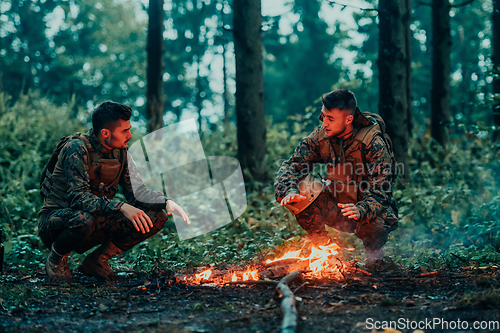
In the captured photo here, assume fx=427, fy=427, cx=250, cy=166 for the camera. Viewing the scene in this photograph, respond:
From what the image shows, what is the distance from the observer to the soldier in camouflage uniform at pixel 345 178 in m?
4.28

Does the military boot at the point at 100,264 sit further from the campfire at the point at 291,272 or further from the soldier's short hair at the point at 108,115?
the soldier's short hair at the point at 108,115

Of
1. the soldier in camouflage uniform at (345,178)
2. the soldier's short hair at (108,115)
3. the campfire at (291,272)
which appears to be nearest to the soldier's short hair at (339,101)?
the soldier in camouflage uniform at (345,178)

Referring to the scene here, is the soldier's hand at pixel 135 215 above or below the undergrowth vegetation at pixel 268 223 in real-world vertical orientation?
above

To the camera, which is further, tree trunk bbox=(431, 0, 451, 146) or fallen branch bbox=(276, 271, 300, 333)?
tree trunk bbox=(431, 0, 451, 146)

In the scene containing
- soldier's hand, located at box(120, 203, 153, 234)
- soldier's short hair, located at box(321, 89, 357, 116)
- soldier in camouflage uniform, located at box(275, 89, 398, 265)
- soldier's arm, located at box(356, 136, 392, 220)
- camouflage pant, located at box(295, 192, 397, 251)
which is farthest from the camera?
camouflage pant, located at box(295, 192, 397, 251)

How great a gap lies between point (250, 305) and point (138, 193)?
1864mm

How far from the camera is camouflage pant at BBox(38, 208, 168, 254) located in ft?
13.2

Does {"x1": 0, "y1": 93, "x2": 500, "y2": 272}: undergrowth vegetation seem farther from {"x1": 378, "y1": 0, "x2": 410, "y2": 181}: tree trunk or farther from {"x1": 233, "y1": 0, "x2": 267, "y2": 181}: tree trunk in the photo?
{"x1": 378, "y1": 0, "x2": 410, "y2": 181}: tree trunk

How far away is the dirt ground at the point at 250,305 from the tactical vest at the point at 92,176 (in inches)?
34.6

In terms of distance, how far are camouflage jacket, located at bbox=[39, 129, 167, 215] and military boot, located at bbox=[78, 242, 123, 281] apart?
20.0 inches

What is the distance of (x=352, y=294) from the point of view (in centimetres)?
359

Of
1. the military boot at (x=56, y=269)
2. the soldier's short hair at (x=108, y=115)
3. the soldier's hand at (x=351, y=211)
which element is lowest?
the military boot at (x=56, y=269)

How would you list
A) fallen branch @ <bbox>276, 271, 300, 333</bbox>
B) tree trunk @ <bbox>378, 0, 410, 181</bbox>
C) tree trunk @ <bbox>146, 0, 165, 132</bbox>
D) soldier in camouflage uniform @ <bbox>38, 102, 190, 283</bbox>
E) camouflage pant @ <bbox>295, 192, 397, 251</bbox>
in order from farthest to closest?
tree trunk @ <bbox>146, 0, 165, 132</bbox> < tree trunk @ <bbox>378, 0, 410, 181</bbox> < camouflage pant @ <bbox>295, 192, 397, 251</bbox> < soldier in camouflage uniform @ <bbox>38, 102, 190, 283</bbox> < fallen branch @ <bbox>276, 271, 300, 333</bbox>

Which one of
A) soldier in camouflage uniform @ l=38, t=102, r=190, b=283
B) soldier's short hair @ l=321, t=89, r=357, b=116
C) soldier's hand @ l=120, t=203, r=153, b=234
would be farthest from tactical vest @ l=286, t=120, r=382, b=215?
soldier's hand @ l=120, t=203, r=153, b=234
